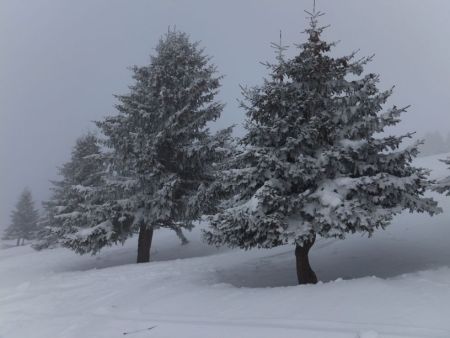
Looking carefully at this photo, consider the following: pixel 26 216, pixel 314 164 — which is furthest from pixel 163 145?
pixel 26 216

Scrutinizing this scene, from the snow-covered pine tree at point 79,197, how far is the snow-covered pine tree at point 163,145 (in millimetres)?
806

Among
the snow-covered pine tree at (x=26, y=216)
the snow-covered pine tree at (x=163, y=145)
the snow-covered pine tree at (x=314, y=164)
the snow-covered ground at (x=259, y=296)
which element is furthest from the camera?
the snow-covered pine tree at (x=26, y=216)

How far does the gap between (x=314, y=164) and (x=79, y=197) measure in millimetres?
19797

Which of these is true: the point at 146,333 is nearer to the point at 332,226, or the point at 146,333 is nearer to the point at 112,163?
the point at 332,226

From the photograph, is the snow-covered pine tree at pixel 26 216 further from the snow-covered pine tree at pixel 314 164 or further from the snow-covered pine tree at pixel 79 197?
the snow-covered pine tree at pixel 314 164

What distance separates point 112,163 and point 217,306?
1138 cm

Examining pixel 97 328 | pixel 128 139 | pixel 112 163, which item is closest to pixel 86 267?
pixel 112 163

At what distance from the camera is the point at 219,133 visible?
17453 millimetres

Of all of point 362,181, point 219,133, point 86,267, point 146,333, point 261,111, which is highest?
point 219,133

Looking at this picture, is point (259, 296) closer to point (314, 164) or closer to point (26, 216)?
point (314, 164)

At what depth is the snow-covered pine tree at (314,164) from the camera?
983 cm

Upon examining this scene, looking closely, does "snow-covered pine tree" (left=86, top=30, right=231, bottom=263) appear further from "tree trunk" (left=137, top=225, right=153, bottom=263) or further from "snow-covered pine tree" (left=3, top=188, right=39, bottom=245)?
"snow-covered pine tree" (left=3, top=188, right=39, bottom=245)

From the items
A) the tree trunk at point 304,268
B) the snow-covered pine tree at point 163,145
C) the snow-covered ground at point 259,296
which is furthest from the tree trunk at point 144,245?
the tree trunk at point 304,268

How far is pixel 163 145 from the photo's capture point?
18094 millimetres
